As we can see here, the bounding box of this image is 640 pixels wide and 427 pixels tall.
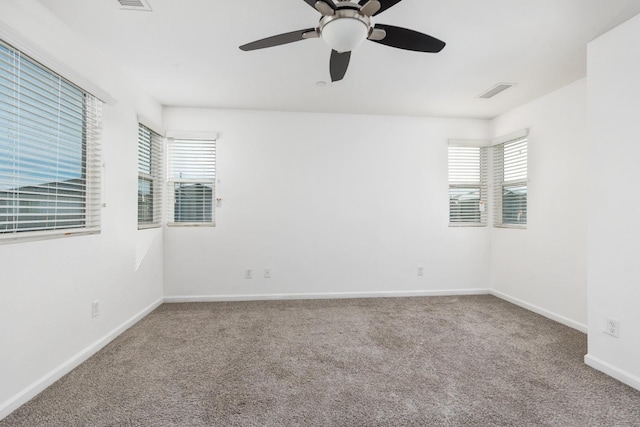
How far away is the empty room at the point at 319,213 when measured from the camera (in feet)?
6.12

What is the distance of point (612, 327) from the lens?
2.21 meters

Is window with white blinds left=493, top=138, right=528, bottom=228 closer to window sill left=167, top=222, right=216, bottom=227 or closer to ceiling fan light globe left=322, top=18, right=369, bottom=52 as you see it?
ceiling fan light globe left=322, top=18, right=369, bottom=52

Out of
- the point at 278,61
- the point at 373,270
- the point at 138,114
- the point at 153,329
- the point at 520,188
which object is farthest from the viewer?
the point at 373,270

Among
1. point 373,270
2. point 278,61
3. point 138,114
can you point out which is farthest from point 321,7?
point 373,270

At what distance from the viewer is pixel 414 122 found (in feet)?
14.1

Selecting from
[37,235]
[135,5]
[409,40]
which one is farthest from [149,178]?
[409,40]

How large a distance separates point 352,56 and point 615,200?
227 cm

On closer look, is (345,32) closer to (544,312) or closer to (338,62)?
(338,62)

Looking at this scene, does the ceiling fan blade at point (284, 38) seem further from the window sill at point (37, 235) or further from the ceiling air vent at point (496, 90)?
the ceiling air vent at point (496, 90)

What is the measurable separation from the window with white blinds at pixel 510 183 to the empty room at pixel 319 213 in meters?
0.04

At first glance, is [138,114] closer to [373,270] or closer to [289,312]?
[289,312]

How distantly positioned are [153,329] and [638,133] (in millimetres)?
4269

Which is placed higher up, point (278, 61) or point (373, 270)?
point (278, 61)

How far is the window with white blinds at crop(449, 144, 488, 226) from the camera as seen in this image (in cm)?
437
